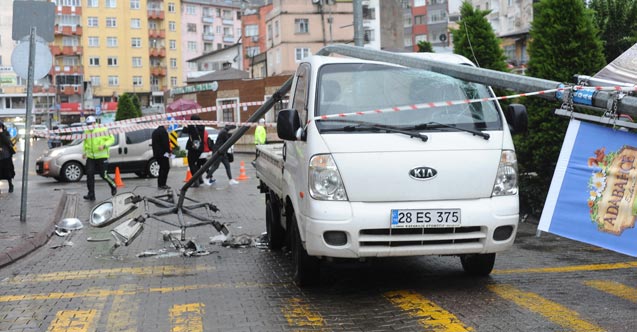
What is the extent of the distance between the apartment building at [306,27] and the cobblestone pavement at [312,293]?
6163cm

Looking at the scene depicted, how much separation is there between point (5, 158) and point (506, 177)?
1701 centimetres

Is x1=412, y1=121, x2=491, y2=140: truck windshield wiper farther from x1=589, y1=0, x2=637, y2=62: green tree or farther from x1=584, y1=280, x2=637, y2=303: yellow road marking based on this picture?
x1=589, y1=0, x2=637, y2=62: green tree

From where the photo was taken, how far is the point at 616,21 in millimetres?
16125

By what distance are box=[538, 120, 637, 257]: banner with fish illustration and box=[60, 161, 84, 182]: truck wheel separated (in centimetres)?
2110

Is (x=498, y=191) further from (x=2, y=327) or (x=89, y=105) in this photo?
(x=89, y=105)

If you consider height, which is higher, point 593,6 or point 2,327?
point 593,6

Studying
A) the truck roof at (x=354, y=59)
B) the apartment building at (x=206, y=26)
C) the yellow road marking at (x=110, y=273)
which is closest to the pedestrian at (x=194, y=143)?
the yellow road marking at (x=110, y=273)

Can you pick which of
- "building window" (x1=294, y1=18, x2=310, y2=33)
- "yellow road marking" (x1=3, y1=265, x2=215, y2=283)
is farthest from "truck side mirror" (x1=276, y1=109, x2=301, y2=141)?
"building window" (x1=294, y1=18, x2=310, y2=33)

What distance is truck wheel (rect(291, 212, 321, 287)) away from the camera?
7387 mm

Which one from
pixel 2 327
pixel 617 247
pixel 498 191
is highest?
pixel 498 191

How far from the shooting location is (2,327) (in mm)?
6445

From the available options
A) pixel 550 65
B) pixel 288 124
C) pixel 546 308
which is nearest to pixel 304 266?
pixel 288 124

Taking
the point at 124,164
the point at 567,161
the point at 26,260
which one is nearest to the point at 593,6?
the point at 567,161

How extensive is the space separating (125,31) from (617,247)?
365 feet
